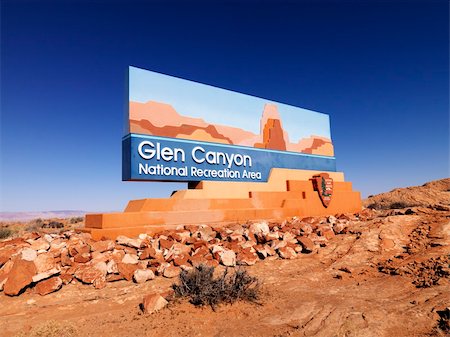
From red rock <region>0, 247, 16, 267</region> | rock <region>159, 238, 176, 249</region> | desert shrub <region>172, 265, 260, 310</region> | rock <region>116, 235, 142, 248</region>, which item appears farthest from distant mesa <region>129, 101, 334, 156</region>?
desert shrub <region>172, 265, 260, 310</region>

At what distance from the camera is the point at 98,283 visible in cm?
658

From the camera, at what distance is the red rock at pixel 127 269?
22.9 ft

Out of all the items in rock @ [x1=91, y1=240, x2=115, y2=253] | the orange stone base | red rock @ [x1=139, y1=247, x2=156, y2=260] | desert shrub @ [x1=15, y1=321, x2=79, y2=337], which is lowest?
desert shrub @ [x1=15, y1=321, x2=79, y2=337]

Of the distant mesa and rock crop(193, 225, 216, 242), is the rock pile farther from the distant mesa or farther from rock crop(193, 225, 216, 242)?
the distant mesa

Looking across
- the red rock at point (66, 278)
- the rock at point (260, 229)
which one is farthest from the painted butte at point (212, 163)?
the red rock at point (66, 278)

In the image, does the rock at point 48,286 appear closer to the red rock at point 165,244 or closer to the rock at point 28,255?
the rock at point 28,255

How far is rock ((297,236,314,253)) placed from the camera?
29.9ft

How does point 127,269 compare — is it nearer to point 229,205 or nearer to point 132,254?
point 132,254

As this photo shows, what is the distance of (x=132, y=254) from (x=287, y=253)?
14.5ft

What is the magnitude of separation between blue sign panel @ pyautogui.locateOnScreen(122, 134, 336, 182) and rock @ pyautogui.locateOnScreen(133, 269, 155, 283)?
5.80 metres

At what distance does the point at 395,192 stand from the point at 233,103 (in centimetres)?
2863

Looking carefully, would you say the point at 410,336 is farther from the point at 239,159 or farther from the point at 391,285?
the point at 239,159

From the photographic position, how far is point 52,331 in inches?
161

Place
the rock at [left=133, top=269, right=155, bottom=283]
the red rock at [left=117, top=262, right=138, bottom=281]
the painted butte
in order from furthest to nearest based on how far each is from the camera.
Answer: the painted butte
the red rock at [left=117, top=262, right=138, bottom=281]
the rock at [left=133, top=269, right=155, bottom=283]
